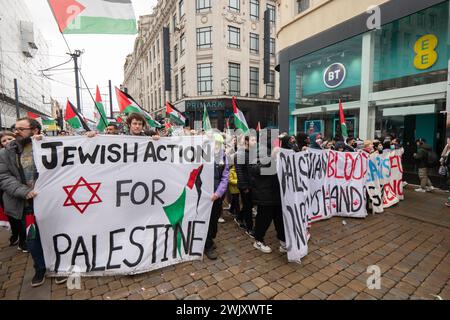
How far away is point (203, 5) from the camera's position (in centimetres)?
2333

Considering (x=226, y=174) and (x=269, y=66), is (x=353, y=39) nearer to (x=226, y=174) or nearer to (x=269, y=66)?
(x=226, y=174)

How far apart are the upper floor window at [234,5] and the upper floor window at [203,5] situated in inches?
80.4

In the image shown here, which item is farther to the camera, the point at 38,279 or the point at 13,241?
the point at 13,241

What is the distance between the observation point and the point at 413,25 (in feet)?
27.5

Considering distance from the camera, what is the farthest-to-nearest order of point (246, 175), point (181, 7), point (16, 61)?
point (16, 61) < point (181, 7) < point (246, 175)

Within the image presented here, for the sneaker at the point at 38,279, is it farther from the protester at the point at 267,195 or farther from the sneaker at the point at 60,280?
the protester at the point at 267,195

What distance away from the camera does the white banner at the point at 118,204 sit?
2982 millimetres

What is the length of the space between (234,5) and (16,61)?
1632 inches

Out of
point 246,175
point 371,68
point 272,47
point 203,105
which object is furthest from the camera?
point 272,47

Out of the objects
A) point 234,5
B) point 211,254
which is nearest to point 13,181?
point 211,254

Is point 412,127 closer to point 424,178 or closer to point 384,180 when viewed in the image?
point 424,178

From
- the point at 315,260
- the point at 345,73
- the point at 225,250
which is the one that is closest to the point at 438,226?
the point at 315,260

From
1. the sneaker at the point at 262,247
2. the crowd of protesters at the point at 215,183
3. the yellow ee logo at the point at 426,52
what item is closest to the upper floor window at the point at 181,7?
the yellow ee logo at the point at 426,52

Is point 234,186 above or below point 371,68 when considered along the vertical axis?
below
